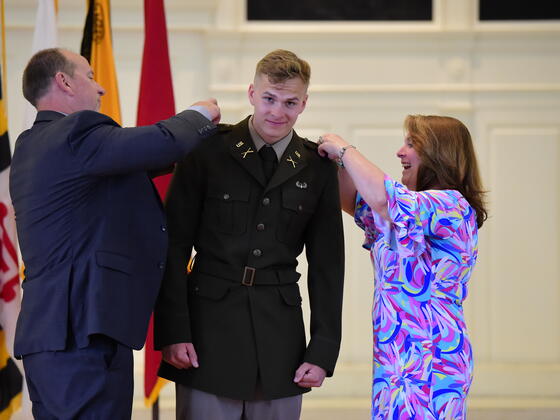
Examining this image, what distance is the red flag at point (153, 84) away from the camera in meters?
3.31

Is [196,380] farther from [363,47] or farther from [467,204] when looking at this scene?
[363,47]

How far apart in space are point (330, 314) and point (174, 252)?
1.57 feet

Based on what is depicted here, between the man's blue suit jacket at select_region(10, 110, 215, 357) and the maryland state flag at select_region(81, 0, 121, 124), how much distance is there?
4.04ft

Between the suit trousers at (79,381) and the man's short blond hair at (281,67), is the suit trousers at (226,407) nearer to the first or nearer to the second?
the suit trousers at (79,381)

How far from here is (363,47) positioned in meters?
4.86

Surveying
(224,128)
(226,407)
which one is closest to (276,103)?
(224,128)

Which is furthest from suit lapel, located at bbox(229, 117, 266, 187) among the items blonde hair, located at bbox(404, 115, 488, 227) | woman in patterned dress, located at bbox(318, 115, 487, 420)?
blonde hair, located at bbox(404, 115, 488, 227)

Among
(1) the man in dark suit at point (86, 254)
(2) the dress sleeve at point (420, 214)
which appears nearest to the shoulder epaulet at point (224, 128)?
(1) the man in dark suit at point (86, 254)

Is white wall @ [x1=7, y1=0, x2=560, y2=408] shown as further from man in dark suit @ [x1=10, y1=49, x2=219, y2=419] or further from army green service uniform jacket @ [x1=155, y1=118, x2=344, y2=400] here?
man in dark suit @ [x1=10, y1=49, x2=219, y2=419]

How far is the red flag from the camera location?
10.8 feet

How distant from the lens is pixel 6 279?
3072 millimetres

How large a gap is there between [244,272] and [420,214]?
0.50 metres

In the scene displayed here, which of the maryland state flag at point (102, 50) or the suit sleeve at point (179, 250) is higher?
the maryland state flag at point (102, 50)

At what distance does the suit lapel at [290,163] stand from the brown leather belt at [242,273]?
23cm
